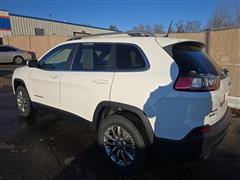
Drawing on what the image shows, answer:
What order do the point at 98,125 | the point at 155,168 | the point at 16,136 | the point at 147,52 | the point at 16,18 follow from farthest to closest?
the point at 16,18, the point at 16,136, the point at 98,125, the point at 155,168, the point at 147,52

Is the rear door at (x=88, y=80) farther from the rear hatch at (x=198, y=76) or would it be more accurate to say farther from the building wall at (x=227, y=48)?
the building wall at (x=227, y=48)

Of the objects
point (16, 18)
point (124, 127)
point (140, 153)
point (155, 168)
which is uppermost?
point (16, 18)

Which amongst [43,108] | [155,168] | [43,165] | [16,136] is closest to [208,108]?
[155,168]

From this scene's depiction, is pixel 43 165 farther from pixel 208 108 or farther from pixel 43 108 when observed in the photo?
pixel 208 108

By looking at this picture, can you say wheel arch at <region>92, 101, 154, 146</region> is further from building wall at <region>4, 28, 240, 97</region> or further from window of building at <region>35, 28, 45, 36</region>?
window of building at <region>35, 28, 45, 36</region>

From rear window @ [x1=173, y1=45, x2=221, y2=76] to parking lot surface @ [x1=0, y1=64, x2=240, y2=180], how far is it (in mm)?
1406

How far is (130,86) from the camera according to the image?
289 centimetres

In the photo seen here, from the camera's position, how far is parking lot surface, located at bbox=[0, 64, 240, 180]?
310 centimetres

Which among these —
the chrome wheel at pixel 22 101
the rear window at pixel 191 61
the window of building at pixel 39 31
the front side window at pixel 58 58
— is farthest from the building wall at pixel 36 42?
the rear window at pixel 191 61

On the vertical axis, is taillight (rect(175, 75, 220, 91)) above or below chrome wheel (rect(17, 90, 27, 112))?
above

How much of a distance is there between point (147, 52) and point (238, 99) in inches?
163

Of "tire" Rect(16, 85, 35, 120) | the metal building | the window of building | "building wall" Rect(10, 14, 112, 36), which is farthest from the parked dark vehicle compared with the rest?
"tire" Rect(16, 85, 35, 120)

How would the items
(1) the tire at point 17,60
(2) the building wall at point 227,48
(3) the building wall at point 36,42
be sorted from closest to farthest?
(2) the building wall at point 227,48, (1) the tire at point 17,60, (3) the building wall at point 36,42

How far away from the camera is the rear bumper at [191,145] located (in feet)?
8.52
